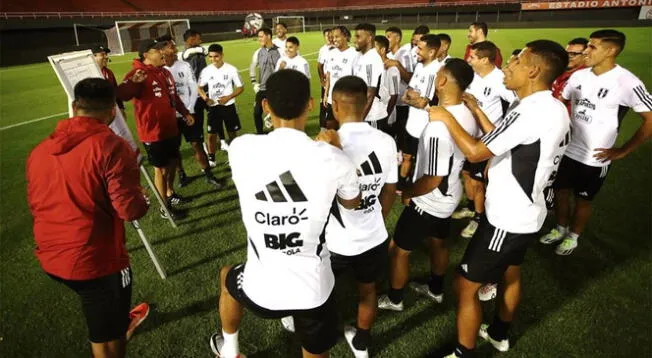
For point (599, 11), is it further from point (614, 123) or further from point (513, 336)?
point (513, 336)

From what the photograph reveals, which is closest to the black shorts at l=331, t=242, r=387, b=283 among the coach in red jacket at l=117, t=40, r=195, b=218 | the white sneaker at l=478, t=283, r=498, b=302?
the white sneaker at l=478, t=283, r=498, b=302

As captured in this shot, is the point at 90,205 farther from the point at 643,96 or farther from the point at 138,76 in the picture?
the point at 643,96

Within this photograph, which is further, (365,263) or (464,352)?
(464,352)

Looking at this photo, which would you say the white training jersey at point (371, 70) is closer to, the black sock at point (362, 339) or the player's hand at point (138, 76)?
the player's hand at point (138, 76)

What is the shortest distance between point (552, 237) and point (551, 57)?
2.95m

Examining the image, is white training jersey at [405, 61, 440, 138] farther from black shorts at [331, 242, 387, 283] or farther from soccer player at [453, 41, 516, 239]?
black shorts at [331, 242, 387, 283]

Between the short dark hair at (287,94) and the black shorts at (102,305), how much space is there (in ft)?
5.53

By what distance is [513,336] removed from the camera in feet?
10.5

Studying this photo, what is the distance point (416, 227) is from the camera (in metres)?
3.16

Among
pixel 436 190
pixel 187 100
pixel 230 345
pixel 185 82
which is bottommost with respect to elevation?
pixel 230 345

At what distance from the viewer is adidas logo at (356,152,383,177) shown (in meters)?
2.43

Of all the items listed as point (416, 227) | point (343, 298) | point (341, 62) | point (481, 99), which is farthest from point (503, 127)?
point (341, 62)

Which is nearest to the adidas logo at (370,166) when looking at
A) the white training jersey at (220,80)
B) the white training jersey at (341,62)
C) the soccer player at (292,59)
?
the white training jersey at (341,62)

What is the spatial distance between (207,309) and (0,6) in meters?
41.7
